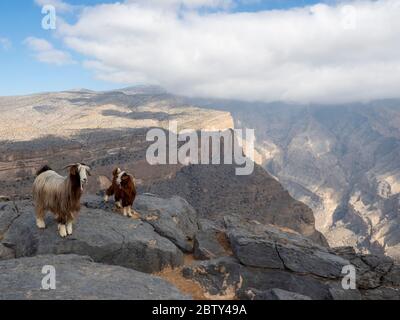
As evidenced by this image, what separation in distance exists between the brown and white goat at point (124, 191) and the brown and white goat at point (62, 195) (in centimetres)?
295

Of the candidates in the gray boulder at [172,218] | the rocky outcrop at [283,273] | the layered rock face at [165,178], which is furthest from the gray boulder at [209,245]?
the layered rock face at [165,178]

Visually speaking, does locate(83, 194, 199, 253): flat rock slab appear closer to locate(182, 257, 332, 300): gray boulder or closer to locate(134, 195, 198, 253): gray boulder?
locate(134, 195, 198, 253): gray boulder

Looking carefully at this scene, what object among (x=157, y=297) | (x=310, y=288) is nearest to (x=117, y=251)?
(x=157, y=297)

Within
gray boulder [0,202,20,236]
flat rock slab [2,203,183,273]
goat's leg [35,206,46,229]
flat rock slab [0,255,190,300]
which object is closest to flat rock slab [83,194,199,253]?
flat rock slab [2,203,183,273]

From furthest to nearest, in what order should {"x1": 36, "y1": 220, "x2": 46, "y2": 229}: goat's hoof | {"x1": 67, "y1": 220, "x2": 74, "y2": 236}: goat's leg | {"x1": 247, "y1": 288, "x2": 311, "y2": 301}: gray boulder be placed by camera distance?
1. {"x1": 36, "y1": 220, "x2": 46, "y2": 229}: goat's hoof
2. {"x1": 67, "y1": 220, "x2": 74, "y2": 236}: goat's leg
3. {"x1": 247, "y1": 288, "x2": 311, "y2": 301}: gray boulder

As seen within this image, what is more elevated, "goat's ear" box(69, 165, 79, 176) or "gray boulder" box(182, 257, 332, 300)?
"goat's ear" box(69, 165, 79, 176)

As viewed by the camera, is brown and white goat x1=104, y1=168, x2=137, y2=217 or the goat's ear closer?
the goat's ear

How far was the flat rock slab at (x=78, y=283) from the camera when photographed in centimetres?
977

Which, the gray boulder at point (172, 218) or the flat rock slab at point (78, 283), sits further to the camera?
the gray boulder at point (172, 218)

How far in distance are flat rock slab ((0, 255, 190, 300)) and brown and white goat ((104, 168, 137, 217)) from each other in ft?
16.7

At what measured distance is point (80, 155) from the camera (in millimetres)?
85062

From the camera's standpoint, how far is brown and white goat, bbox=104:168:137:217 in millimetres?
17172

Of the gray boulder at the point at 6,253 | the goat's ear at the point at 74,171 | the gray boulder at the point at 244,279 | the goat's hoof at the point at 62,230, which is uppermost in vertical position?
the goat's ear at the point at 74,171

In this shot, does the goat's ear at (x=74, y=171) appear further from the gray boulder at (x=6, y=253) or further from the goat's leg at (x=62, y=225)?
the gray boulder at (x=6, y=253)
